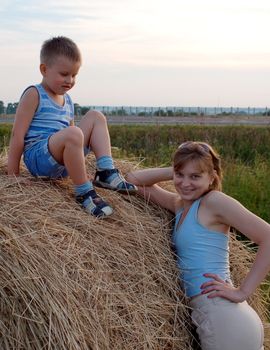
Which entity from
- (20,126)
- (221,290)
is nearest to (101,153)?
(20,126)

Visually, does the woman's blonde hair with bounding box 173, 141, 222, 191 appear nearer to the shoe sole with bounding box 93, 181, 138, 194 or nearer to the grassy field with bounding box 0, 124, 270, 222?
the shoe sole with bounding box 93, 181, 138, 194

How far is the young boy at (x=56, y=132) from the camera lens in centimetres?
407

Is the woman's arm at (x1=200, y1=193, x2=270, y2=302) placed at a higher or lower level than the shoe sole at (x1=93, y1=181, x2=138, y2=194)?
lower

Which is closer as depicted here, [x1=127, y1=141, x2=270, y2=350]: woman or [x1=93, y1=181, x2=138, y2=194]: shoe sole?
[x1=127, y1=141, x2=270, y2=350]: woman

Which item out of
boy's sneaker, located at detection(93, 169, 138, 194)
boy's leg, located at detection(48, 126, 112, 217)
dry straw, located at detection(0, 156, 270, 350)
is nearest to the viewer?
dry straw, located at detection(0, 156, 270, 350)

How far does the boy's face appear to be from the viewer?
14.0 feet

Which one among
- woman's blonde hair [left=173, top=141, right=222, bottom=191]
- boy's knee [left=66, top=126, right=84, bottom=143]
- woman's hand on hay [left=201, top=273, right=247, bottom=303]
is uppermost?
boy's knee [left=66, top=126, right=84, bottom=143]

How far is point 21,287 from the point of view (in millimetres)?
3062

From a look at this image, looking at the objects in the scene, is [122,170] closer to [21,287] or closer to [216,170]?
[216,170]

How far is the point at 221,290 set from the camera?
3.66m

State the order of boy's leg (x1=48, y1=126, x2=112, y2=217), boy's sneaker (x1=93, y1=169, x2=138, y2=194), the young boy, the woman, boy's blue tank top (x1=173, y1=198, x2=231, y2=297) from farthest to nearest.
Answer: boy's sneaker (x1=93, y1=169, x2=138, y2=194) < the young boy < boy's leg (x1=48, y1=126, x2=112, y2=217) < boy's blue tank top (x1=173, y1=198, x2=231, y2=297) < the woman

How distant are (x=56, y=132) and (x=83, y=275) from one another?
1274 mm

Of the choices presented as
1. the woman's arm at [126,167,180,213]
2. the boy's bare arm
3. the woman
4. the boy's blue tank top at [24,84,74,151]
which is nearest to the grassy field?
the woman's arm at [126,167,180,213]

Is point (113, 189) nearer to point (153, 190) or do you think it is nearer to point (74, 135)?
point (153, 190)
